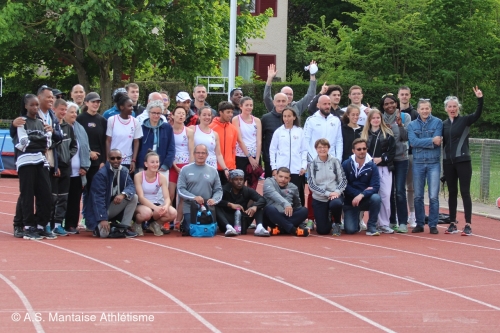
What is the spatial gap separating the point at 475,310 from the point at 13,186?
15.2 metres

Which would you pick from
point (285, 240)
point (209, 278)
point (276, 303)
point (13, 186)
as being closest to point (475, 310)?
point (276, 303)

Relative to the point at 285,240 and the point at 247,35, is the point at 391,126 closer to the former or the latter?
the point at 285,240

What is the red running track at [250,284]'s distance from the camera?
7.98m

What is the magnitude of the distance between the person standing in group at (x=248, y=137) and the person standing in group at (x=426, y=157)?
2197 millimetres

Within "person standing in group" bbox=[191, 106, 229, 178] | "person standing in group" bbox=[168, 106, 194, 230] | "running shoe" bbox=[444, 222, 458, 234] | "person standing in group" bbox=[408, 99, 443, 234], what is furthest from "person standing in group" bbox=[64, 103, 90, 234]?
"running shoe" bbox=[444, 222, 458, 234]

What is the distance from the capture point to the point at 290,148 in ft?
46.5

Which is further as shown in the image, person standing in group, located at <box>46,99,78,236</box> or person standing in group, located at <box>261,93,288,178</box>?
person standing in group, located at <box>261,93,288,178</box>

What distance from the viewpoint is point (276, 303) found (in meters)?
8.77

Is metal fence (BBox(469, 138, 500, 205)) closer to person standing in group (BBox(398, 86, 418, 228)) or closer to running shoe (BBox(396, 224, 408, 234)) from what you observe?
person standing in group (BBox(398, 86, 418, 228))

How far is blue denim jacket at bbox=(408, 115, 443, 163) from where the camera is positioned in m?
14.2

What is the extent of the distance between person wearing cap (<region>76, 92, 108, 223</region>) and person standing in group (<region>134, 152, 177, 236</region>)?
564 mm

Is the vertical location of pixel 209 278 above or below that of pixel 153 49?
below

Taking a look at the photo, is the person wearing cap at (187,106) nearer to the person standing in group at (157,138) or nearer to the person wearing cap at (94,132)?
the person standing in group at (157,138)

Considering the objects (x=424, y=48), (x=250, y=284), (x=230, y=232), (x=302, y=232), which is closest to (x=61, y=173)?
(x=230, y=232)
